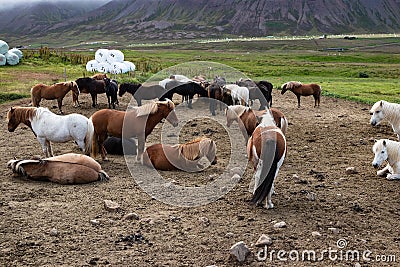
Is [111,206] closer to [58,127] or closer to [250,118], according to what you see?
[58,127]

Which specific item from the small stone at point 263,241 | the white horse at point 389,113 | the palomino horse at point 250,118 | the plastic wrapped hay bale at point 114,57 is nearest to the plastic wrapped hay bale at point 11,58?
the plastic wrapped hay bale at point 114,57

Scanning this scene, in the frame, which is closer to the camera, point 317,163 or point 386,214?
point 386,214

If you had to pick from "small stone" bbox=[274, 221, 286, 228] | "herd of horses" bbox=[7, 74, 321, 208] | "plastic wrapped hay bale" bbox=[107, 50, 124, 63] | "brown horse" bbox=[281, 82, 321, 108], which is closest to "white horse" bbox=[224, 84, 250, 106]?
"brown horse" bbox=[281, 82, 321, 108]

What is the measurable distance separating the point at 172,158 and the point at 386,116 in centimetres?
577

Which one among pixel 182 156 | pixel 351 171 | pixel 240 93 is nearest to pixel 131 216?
pixel 182 156

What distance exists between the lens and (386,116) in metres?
10.6

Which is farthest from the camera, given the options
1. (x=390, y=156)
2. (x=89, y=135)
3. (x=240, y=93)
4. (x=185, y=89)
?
(x=185, y=89)

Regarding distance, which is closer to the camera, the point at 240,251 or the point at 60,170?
the point at 240,251

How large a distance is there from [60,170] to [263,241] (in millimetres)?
4068

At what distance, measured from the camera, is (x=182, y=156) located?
335 inches

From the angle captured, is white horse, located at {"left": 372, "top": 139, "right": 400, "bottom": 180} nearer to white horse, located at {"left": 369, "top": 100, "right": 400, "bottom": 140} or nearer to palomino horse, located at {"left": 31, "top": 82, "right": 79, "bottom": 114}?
white horse, located at {"left": 369, "top": 100, "right": 400, "bottom": 140}

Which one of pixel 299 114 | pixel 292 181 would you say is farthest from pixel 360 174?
pixel 299 114

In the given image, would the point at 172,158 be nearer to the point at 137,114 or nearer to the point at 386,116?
the point at 137,114

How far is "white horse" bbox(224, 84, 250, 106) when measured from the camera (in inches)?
584
